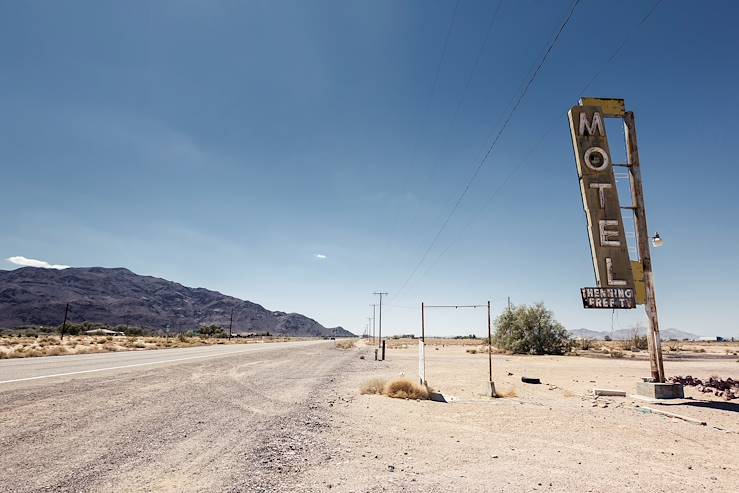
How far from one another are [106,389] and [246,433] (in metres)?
8.17

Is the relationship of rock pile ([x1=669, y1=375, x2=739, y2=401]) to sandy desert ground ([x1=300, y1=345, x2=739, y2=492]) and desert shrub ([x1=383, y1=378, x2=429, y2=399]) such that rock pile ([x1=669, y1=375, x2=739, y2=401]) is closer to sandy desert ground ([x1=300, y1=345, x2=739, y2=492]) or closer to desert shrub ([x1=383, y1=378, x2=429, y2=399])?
sandy desert ground ([x1=300, y1=345, x2=739, y2=492])

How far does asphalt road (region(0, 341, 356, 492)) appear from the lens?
215 inches

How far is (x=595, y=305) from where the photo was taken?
1453cm

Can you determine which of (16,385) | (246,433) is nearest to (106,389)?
(16,385)

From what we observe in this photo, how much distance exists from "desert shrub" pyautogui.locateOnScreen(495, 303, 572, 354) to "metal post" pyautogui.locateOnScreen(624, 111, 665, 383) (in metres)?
32.9

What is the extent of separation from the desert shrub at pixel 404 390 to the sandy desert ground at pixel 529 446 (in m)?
0.77

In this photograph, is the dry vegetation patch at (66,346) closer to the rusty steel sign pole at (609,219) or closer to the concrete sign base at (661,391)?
the rusty steel sign pole at (609,219)

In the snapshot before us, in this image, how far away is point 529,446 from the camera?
7.62m

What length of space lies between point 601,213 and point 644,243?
2.14 meters

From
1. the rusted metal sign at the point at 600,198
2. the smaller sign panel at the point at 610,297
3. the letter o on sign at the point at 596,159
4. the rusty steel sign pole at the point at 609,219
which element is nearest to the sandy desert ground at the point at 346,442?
the smaller sign panel at the point at 610,297

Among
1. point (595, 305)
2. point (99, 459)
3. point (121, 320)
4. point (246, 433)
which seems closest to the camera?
point (99, 459)

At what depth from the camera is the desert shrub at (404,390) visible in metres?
13.4

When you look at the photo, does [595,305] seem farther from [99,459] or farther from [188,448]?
[99,459]

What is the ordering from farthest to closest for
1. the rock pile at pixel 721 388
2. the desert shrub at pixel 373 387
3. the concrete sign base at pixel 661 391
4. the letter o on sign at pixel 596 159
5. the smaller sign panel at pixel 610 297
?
the letter o on sign at pixel 596 159
the desert shrub at pixel 373 387
the smaller sign panel at pixel 610 297
the rock pile at pixel 721 388
the concrete sign base at pixel 661 391
